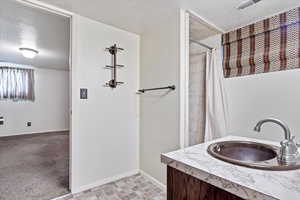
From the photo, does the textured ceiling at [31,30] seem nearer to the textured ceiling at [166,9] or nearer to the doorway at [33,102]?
the doorway at [33,102]

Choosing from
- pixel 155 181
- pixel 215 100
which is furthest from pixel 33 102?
pixel 215 100

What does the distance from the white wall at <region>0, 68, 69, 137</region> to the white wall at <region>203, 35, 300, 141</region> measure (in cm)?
481

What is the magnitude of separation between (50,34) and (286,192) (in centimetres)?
292

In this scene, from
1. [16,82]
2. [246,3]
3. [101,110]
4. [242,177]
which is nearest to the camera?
[242,177]

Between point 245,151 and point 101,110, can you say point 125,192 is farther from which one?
point 245,151

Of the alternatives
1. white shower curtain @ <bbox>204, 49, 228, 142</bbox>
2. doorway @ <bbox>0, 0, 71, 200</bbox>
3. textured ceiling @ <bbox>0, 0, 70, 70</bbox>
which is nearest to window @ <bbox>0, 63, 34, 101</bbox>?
doorway @ <bbox>0, 0, 71, 200</bbox>

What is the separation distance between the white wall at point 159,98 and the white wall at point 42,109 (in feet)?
12.9

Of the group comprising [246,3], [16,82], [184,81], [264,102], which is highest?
[246,3]

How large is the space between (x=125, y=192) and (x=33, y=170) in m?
1.48

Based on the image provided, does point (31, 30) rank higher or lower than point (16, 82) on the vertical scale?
higher

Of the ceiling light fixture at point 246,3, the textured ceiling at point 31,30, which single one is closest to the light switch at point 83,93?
the textured ceiling at point 31,30

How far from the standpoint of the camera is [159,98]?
1914 mm

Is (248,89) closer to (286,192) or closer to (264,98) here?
→ (264,98)

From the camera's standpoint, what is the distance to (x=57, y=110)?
16.4 ft
